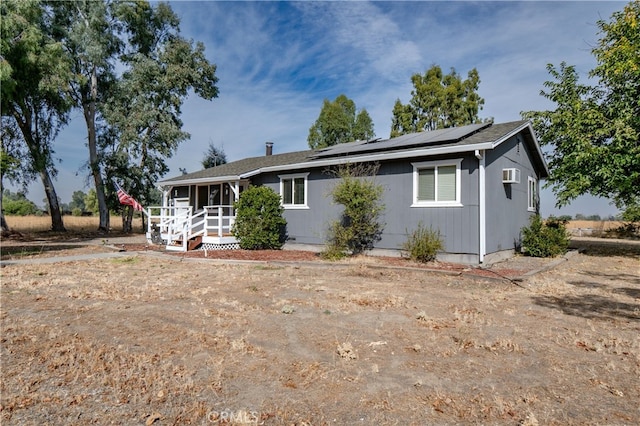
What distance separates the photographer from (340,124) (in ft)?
110

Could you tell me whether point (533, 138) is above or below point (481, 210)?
above

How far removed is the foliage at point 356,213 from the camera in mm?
10984

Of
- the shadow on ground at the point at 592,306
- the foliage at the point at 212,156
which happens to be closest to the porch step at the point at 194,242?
the shadow on ground at the point at 592,306

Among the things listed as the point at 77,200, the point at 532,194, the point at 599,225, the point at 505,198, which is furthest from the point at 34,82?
the point at 77,200

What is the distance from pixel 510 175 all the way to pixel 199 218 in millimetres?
13428

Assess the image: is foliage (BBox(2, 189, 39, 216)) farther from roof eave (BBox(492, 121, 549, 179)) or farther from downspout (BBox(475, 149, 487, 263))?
roof eave (BBox(492, 121, 549, 179))

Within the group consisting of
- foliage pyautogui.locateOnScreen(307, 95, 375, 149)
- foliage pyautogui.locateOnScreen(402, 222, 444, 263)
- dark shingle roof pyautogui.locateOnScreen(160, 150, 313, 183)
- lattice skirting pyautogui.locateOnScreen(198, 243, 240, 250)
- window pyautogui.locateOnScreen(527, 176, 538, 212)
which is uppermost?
foliage pyautogui.locateOnScreen(307, 95, 375, 149)

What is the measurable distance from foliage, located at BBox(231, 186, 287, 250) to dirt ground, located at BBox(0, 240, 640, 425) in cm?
597

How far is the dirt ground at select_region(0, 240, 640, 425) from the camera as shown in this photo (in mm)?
2678

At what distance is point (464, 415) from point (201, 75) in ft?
97.2

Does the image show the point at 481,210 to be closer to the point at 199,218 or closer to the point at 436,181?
the point at 436,181

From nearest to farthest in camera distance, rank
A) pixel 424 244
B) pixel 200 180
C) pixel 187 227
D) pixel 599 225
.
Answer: pixel 424 244 → pixel 187 227 → pixel 200 180 → pixel 599 225

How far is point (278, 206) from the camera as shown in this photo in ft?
45.6

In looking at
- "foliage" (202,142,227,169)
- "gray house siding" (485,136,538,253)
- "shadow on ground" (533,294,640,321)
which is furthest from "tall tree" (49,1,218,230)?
"shadow on ground" (533,294,640,321)
